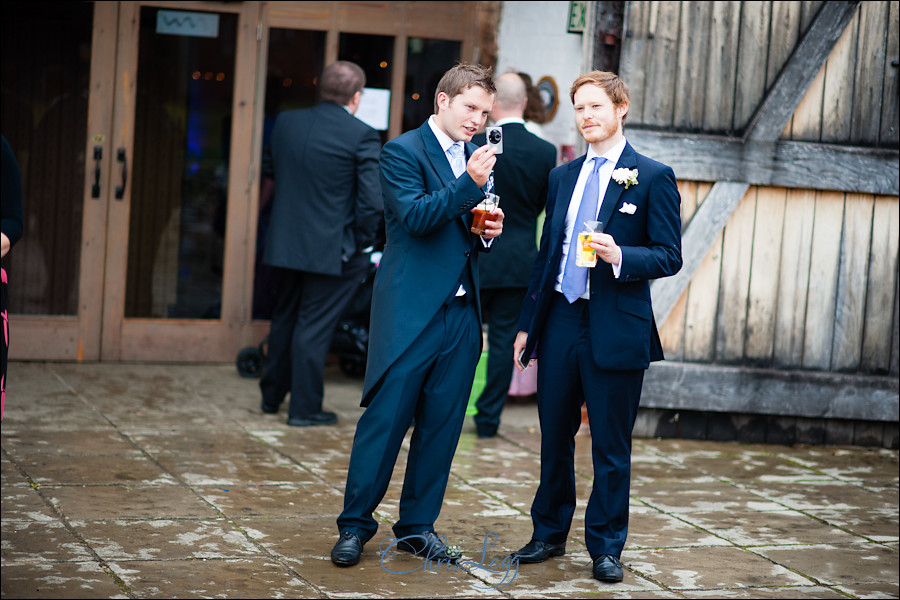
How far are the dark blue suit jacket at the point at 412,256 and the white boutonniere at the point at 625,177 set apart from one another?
0.57 metres

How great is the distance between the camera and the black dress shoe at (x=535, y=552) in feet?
14.8

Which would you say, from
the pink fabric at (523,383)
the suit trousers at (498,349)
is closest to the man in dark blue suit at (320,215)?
the suit trousers at (498,349)

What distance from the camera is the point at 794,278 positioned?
6.95m

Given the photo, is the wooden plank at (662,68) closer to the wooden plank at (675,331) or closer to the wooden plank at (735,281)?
the wooden plank at (735,281)

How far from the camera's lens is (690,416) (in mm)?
7074

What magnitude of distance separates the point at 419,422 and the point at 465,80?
4.25ft

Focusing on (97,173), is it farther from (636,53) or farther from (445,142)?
(445,142)

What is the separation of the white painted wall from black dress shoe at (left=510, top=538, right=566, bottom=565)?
13.7ft

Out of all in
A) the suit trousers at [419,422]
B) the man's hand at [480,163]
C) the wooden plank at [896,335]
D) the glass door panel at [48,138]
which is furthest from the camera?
the glass door panel at [48,138]

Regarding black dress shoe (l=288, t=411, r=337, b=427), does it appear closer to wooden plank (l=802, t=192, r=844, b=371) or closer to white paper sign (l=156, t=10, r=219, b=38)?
wooden plank (l=802, t=192, r=844, b=371)

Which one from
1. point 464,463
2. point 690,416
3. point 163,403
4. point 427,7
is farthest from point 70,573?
point 427,7

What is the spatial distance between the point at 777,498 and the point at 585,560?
163 centimetres

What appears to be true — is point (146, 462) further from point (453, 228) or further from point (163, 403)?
point (453, 228)

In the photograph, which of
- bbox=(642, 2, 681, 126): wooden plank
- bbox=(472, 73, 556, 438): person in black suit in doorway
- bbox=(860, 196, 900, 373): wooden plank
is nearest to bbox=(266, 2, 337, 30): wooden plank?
bbox=(472, 73, 556, 438): person in black suit in doorway
